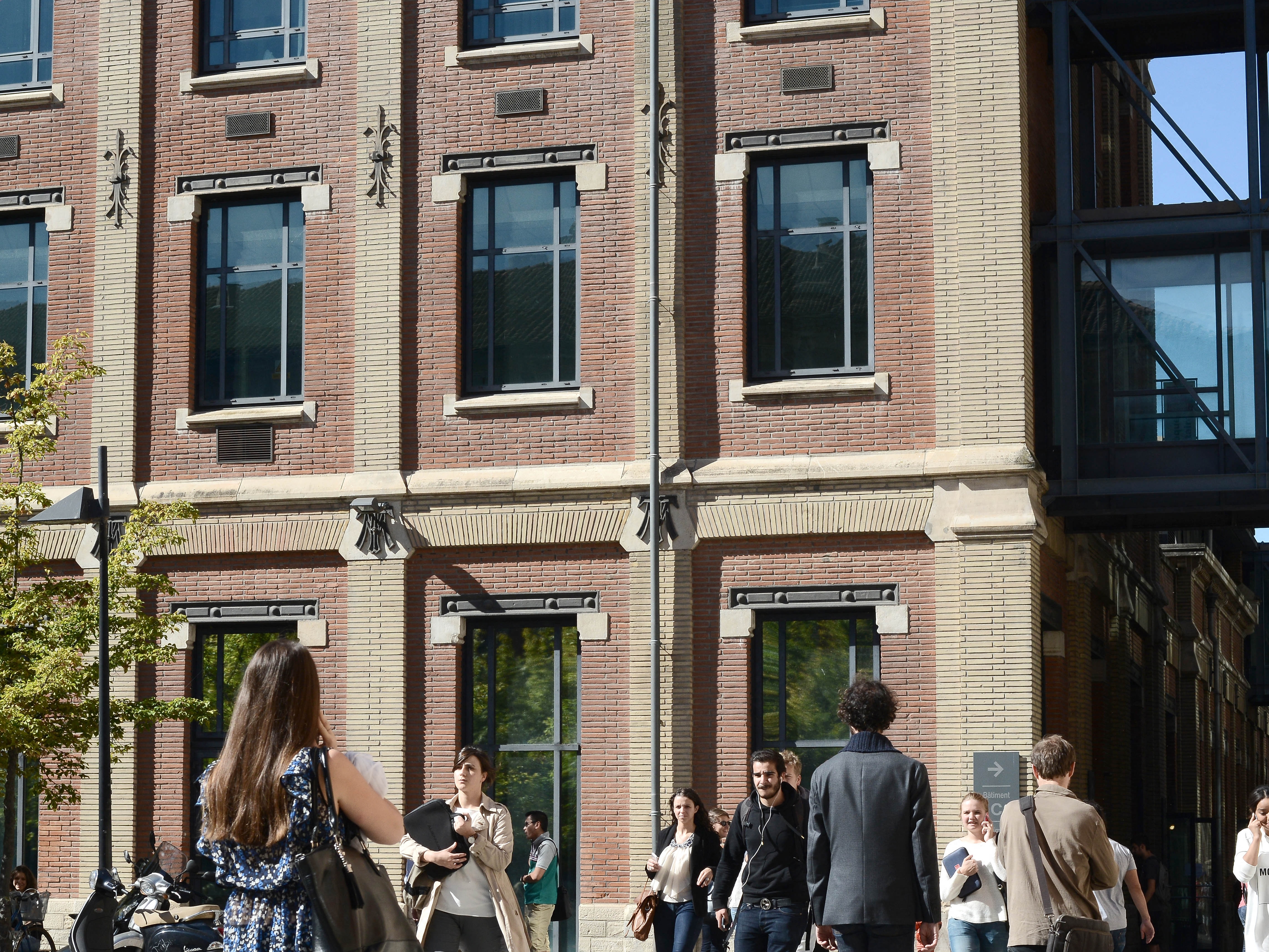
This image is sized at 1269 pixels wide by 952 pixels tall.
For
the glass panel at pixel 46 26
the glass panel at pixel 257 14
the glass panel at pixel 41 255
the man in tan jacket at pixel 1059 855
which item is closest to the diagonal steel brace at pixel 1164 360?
the glass panel at pixel 257 14

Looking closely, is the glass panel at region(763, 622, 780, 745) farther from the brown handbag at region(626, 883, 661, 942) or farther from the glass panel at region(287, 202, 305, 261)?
the glass panel at region(287, 202, 305, 261)

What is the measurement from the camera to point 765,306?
63.4ft

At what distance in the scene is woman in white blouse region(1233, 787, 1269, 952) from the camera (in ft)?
39.1

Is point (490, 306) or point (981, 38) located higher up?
point (981, 38)

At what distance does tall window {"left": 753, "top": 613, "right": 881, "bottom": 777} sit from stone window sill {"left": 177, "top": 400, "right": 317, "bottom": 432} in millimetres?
5468

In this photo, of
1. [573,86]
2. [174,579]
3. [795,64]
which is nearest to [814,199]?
[795,64]

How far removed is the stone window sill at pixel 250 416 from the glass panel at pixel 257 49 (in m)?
3.98

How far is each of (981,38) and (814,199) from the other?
2.32m

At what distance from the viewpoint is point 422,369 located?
19.9 m

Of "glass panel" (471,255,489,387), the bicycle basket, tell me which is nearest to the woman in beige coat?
"glass panel" (471,255,489,387)

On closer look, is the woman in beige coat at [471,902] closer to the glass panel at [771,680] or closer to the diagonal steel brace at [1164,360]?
the glass panel at [771,680]

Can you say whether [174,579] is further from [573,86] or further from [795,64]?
[795,64]

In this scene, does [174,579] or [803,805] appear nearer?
[803,805]

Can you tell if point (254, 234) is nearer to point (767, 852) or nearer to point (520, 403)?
point (520, 403)
